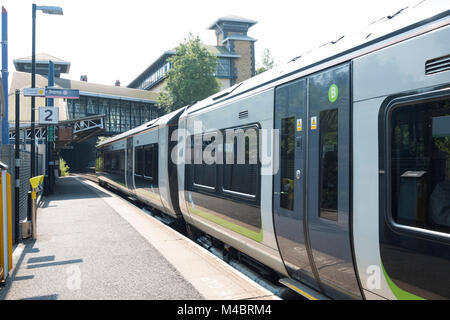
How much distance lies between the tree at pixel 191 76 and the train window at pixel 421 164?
102 ft

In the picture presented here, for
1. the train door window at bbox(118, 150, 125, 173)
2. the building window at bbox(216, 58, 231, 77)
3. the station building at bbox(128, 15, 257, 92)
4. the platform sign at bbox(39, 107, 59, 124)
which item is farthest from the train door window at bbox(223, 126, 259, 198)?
the building window at bbox(216, 58, 231, 77)

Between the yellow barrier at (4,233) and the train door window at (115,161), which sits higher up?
the train door window at (115,161)

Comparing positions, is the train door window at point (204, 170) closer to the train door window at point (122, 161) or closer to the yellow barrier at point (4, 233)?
the yellow barrier at point (4, 233)

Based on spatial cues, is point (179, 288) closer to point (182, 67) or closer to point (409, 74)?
point (409, 74)

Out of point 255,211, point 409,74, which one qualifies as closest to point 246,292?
point 255,211

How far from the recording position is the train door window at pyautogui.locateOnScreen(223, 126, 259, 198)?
16.3 ft

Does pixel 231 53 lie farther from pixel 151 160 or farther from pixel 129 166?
pixel 151 160

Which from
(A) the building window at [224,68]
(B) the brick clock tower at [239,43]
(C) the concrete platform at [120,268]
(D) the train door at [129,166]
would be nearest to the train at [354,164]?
(C) the concrete platform at [120,268]

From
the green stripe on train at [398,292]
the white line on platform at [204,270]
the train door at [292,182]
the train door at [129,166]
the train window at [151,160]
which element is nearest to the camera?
the green stripe on train at [398,292]

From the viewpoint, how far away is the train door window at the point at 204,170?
6392 millimetres

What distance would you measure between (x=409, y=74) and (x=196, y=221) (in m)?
5.37

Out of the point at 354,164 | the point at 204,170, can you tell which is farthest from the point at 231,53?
the point at 354,164

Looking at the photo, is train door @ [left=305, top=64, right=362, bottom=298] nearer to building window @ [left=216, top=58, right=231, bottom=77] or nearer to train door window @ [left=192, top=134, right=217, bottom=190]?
train door window @ [left=192, top=134, right=217, bottom=190]

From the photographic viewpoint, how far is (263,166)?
15.5ft
